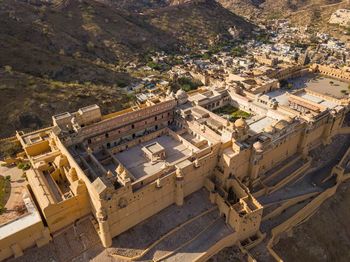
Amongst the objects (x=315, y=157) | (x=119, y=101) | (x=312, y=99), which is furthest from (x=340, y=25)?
(x=119, y=101)

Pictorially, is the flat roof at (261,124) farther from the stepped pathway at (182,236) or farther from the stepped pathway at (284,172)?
the stepped pathway at (182,236)

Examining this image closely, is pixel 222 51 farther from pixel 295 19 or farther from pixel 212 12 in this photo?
pixel 295 19

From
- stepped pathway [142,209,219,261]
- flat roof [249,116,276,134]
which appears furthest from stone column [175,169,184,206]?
flat roof [249,116,276,134]

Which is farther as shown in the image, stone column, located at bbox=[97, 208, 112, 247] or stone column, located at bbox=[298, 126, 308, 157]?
stone column, located at bbox=[298, 126, 308, 157]

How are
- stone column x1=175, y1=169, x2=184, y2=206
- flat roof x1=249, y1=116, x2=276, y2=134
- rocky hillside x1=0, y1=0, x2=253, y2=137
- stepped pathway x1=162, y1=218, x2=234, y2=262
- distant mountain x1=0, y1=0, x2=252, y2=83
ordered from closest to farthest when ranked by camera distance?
stepped pathway x1=162, y1=218, x2=234, y2=262 → stone column x1=175, y1=169, x2=184, y2=206 → flat roof x1=249, y1=116, x2=276, y2=134 → rocky hillside x1=0, y1=0, x2=253, y2=137 → distant mountain x1=0, y1=0, x2=252, y2=83

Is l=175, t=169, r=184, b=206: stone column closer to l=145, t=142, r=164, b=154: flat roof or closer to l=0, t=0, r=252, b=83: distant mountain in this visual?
l=145, t=142, r=164, b=154: flat roof

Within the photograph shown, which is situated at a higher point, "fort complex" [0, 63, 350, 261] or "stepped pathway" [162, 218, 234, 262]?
"fort complex" [0, 63, 350, 261]
